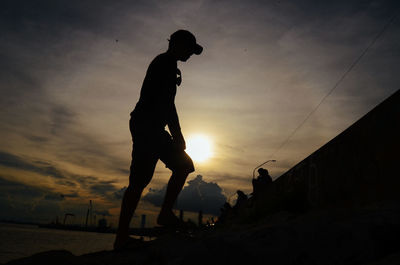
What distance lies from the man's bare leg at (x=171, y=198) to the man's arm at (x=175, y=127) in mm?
335

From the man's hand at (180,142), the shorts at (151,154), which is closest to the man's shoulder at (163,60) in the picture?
the shorts at (151,154)

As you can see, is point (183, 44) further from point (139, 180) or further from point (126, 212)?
point (126, 212)

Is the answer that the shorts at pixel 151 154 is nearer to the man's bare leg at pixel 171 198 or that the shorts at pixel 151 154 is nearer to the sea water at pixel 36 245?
the man's bare leg at pixel 171 198

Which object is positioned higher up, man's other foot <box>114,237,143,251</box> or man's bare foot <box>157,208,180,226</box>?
man's bare foot <box>157,208,180,226</box>

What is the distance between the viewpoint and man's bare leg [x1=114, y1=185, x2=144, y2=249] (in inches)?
114

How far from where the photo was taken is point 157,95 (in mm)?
3143

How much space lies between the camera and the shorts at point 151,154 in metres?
2.98

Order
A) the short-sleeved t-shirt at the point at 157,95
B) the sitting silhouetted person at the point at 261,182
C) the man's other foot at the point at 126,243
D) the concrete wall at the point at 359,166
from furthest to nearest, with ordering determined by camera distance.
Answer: the sitting silhouetted person at the point at 261,182 → the concrete wall at the point at 359,166 → the short-sleeved t-shirt at the point at 157,95 → the man's other foot at the point at 126,243

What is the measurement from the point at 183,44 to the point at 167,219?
186cm

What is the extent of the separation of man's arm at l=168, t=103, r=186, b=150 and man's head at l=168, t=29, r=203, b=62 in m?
0.56

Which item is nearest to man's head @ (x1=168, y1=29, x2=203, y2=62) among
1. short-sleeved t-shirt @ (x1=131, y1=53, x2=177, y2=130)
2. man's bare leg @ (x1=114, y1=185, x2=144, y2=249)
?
short-sleeved t-shirt @ (x1=131, y1=53, x2=177, y2=130)

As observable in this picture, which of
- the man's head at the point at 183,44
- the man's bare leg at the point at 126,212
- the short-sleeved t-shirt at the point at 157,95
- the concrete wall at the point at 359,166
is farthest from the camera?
the concrete wall at the point at 359,166

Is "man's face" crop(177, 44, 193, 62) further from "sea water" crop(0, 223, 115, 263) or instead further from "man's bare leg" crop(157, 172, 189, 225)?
"sea water" crop(0, 223, 115, 263)

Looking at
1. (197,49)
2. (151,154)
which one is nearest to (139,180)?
(151,154)
